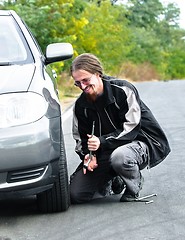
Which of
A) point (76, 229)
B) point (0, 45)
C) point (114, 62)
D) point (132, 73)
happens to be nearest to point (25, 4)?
point (0, 45)

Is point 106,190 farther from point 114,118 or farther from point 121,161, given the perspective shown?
point 114,118

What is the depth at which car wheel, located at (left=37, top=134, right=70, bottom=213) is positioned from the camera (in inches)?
214

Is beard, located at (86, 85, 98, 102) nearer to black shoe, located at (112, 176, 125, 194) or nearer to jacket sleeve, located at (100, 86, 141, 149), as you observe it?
jacket sleeve, located at (100, 86, 141, 149)

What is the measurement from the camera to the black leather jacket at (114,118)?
227 inches

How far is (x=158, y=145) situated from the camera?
237 inches

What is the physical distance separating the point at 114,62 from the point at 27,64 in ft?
118

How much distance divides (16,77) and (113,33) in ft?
111

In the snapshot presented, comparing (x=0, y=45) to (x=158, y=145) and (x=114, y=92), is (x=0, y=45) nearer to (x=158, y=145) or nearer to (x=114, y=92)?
(x=114, y=92)

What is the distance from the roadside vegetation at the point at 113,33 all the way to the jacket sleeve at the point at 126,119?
13171mm

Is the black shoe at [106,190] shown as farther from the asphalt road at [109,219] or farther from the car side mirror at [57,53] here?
the car side mirror at [57,53]

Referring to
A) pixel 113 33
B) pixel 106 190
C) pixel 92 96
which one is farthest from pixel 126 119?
pixel 113 33

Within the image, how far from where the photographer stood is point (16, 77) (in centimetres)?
529

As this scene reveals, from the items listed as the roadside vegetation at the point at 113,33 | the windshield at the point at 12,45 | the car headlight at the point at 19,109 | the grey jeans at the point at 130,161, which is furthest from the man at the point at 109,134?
the roadside vegetation at the point at 113,33

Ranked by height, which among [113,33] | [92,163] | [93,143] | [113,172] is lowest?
[113,33]
